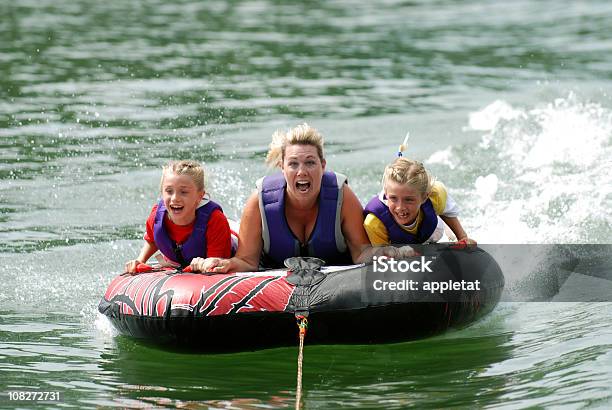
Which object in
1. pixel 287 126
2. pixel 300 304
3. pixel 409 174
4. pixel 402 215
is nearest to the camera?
pixel 300 304

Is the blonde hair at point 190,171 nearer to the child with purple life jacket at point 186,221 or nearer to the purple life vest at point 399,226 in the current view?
the child with purple life jacket at point 186,221

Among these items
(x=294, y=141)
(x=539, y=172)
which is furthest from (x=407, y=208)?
(x=539, y=172)

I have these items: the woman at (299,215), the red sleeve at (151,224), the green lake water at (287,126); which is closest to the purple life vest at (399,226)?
the woman at (299,215)

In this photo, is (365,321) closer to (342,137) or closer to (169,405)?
(169,405)

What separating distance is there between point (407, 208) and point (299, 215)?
634 millimetres

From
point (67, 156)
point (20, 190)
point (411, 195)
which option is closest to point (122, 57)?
point (67, 156)

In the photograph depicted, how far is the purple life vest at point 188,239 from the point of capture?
6.43 m

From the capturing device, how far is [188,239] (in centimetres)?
647

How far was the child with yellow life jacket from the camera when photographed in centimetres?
621

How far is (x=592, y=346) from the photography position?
6258 mm

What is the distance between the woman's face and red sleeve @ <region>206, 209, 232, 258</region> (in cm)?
47

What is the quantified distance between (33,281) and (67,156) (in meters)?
3.45

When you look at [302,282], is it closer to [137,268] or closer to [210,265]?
[210,265]

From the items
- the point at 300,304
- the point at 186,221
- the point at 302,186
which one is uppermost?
the point at 302,186
